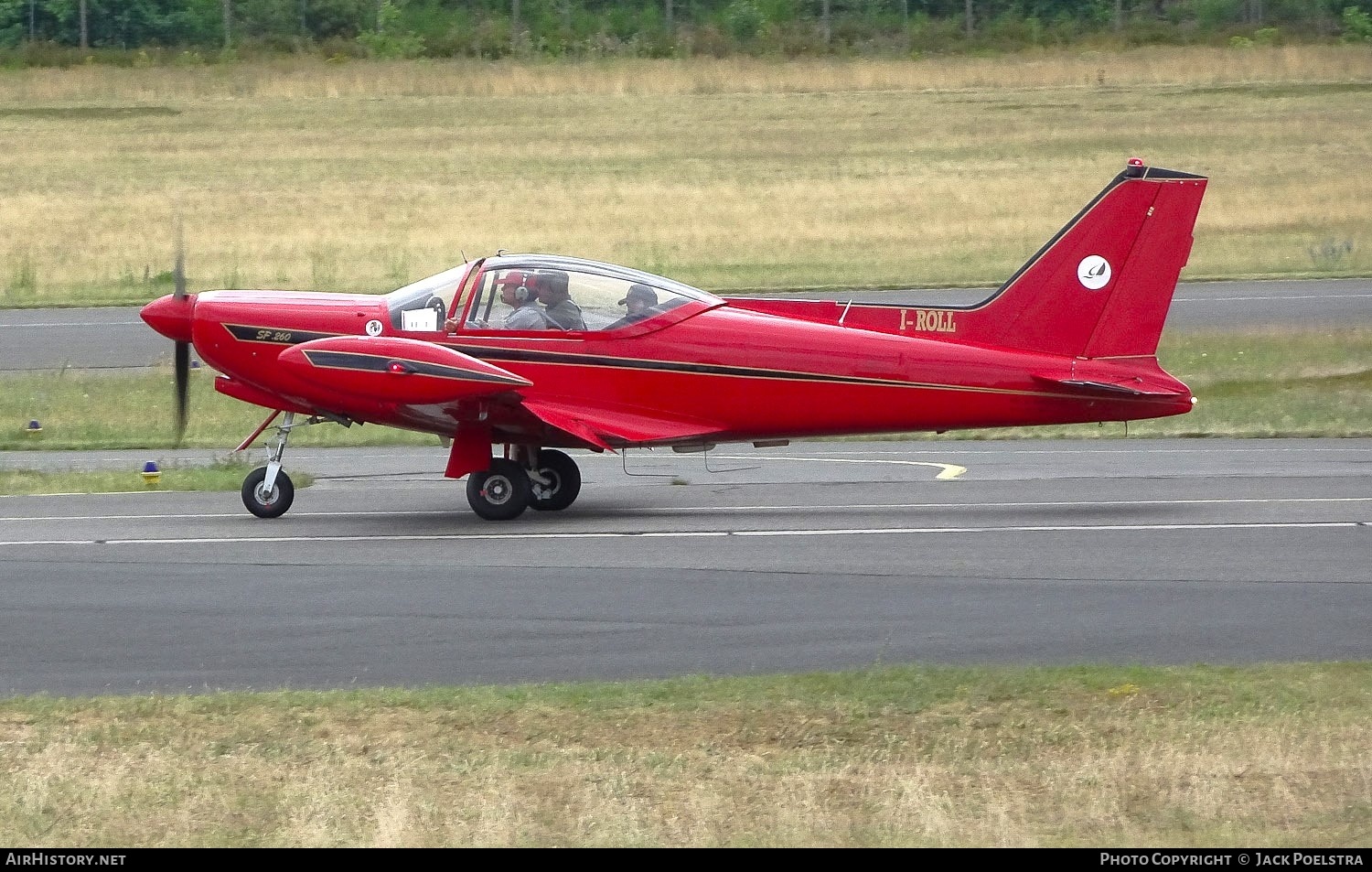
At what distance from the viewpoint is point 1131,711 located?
8688 millimetres

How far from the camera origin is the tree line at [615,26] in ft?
228

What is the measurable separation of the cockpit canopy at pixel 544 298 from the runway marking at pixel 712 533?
1838 millimetres

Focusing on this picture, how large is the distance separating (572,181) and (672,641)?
4080cm

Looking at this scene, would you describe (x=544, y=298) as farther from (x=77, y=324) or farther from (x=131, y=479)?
(x=77, y=324)

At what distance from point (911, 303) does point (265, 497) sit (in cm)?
1861

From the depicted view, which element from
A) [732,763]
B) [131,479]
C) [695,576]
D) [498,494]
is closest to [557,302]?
[498,494]

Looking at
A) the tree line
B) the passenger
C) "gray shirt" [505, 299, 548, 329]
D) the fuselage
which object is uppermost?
the tree line

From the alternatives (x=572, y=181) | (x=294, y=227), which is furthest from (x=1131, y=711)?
(x=572, y=181)

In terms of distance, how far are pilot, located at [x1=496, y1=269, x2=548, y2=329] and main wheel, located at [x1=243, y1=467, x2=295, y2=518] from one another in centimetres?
228

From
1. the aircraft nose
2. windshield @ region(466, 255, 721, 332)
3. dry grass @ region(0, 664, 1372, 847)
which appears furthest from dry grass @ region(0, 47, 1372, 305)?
dry grass @ region(0, 664, 1372, 847)

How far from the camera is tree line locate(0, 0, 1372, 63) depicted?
69625 mm

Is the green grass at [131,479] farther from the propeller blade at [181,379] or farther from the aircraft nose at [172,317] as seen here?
the aircraft nose at [172,317]

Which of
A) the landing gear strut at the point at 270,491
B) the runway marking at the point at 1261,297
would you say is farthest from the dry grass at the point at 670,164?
the landing gear strut at the point at 270,491

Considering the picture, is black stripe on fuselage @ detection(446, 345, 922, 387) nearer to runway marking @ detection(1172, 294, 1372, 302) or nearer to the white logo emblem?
the white logo emblem
